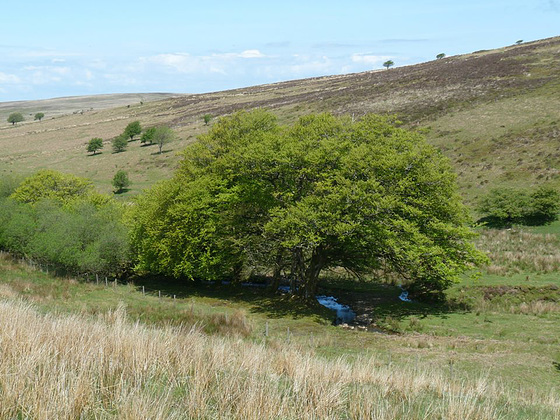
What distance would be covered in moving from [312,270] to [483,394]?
74.5 ft

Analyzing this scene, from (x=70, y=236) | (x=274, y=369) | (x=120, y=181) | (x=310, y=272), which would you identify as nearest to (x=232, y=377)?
(x=274, y=369)

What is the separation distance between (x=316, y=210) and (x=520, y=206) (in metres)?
28.8

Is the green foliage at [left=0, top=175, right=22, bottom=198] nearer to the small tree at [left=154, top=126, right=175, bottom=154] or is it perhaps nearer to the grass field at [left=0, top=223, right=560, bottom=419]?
the small tree at [left=154, top=126, right=175, bottom=154]

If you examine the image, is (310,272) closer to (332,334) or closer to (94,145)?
(332,334)

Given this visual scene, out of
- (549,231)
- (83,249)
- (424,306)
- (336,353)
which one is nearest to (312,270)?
(424,306)

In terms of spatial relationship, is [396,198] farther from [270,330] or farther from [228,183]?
[228,183]

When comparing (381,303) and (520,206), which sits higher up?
(520,206)

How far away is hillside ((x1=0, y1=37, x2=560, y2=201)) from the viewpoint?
64562 millimetres

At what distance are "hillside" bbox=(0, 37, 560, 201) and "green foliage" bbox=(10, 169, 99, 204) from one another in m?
20.3

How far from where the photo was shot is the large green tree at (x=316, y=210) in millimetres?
28688

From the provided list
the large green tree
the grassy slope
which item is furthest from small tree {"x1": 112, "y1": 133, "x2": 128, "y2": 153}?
the grassy slope

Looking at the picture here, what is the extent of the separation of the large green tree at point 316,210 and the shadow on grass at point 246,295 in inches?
63.2

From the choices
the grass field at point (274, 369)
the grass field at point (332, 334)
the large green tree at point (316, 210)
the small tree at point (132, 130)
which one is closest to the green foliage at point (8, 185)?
the grass field at point (332, 334)

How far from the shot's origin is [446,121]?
8225cm
